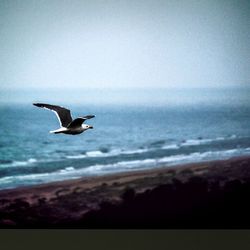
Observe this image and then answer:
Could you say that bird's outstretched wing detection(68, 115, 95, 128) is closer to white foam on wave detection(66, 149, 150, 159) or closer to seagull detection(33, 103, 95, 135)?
seagull detection(33, 103, 95, 135)

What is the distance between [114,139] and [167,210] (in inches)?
29.8

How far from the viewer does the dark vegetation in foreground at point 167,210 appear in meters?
3.63

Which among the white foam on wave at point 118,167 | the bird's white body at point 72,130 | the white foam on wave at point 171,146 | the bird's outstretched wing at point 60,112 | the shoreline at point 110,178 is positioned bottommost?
the shoreline at point 110,178

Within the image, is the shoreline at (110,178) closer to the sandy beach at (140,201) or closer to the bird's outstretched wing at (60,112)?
the sandy beach at (140,201)

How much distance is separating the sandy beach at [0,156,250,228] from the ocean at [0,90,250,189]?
3.7 inches

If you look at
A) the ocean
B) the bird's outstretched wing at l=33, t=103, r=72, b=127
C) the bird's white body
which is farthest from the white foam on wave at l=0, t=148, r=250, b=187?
the bird's outstretched wing at l=33, t=103, r=72, b=127

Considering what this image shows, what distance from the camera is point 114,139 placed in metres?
3.67

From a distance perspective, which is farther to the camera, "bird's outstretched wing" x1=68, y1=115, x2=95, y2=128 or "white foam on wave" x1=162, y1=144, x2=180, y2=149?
"white foam on wave" x1=162, y1=144, x2=180, y2=149

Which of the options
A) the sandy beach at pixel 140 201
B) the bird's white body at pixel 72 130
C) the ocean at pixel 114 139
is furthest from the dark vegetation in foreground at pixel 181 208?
the bird's white body at pixel 72 130

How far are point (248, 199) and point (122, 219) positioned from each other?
110 centimetres

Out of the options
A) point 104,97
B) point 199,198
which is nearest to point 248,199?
point 199,198

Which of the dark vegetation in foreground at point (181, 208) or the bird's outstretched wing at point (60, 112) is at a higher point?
the bird's outstretched wing at point (60, 112)

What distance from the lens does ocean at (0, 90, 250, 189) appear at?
3611 mm

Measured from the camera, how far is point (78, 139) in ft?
12.0
